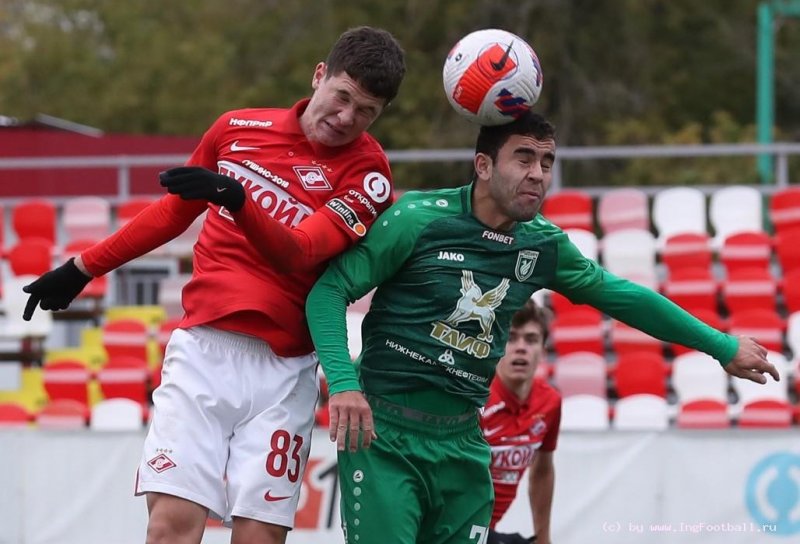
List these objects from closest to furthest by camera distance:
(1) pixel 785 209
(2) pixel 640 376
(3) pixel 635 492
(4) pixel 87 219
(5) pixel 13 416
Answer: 1. (3) pixel 635 492
2. (2) pixel 640 376
3. (5) pixel 13 416
4. (1) pixel 785 209
5. (4) pixel 87 219

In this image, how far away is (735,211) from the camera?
11.3 metres

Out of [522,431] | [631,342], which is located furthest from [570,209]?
[522,431]

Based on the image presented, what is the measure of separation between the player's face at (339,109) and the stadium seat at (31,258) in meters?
7.69

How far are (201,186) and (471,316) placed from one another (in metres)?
1.00

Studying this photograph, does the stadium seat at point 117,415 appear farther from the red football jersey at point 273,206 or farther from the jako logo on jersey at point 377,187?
the jako logo on jersey at point 377,187

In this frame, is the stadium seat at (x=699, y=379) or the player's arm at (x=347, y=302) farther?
the stadium seat at (x=699, y=379)

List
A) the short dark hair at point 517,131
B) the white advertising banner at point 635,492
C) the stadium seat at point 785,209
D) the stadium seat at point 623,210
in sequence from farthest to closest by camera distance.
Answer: the stadium seat at point 623,210 < the stadium seat at point 785,209 < the white advertising banner at point 635,492 < the short dark hair at point 517,131

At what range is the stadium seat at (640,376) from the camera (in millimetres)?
9945

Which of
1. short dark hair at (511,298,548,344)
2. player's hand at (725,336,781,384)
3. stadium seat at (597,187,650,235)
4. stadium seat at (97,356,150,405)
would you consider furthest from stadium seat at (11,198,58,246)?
player's hand at (725,336,781,384)

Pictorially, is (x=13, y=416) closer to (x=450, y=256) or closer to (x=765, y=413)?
(x=765, y=413)

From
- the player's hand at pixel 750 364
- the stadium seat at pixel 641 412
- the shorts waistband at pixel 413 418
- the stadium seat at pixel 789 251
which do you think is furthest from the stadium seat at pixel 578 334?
the shorts waistband at pixel 413 418

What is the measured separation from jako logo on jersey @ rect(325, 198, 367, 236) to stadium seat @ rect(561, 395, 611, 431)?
5.06 m

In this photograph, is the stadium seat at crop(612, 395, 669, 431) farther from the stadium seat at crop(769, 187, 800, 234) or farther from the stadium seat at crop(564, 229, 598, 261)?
the stadium seat at crop(769, 187, 800, 234)

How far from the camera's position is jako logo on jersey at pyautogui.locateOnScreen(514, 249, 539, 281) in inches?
182
